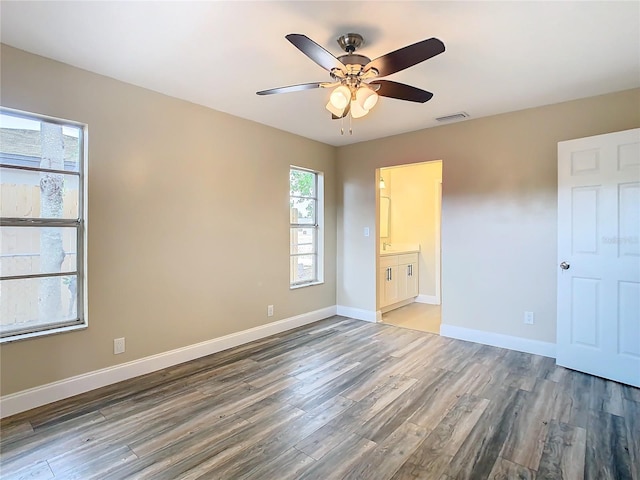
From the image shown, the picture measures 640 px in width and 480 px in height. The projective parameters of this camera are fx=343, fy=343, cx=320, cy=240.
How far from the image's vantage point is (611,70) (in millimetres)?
2705

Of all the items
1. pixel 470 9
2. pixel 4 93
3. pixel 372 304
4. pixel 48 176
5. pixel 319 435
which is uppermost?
pixel 470 9

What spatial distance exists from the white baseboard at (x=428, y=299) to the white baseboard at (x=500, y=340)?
2.00m

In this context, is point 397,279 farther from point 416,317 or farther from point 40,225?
point 40,225

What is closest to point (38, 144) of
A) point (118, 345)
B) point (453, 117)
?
point (118, 345)

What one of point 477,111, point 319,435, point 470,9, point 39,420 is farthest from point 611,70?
point 39,420

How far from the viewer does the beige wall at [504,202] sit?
11.3ft

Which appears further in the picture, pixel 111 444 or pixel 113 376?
pixel 113 376

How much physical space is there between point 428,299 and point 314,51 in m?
5.25

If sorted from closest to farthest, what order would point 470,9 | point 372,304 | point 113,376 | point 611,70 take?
point 470,9 → point 611,70 → point 113,376 → point 372,304

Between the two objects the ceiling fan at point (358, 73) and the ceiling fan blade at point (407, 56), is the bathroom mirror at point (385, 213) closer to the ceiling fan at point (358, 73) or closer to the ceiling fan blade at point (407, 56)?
the ceiling fan at point (358, 73)

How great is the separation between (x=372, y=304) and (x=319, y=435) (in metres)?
2.86

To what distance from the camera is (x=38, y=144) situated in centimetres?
260

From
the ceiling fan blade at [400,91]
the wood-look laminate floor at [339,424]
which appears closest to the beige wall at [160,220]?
the wood-look laminate floor at [339,424]

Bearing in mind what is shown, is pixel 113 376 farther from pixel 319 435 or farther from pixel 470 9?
pixel 470 9
